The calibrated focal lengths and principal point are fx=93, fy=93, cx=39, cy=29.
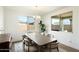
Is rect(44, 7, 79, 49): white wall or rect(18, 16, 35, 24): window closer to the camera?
rect(18, 16, 35, 24): window

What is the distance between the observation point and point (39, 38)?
1.78 metres

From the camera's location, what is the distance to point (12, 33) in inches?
63.9

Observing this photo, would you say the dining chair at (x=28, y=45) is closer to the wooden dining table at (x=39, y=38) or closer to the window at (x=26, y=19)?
the wooden dining table at (x=39, y=38)

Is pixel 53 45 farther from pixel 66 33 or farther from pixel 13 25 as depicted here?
pixel 13 25

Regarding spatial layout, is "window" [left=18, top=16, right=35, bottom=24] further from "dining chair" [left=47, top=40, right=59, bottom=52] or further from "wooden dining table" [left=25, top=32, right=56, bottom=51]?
"dining chair" [left=47, top=40, right=59, bottom=52]

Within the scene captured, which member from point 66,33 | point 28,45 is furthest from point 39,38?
point 66,33

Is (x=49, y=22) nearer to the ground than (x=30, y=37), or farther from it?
farther from it

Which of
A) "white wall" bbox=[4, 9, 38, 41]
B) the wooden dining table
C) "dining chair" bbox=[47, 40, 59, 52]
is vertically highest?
"white wall" bbox=[4, 9, 38, 41]

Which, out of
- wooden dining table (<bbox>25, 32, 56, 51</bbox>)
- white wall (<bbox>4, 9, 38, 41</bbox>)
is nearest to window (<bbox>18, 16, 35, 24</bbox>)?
white wall (<bbox>4, 9, 38, 41</bbox>)

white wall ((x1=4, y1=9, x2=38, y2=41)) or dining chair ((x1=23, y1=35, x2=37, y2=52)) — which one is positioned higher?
white wall ((x1=4, y1=9, x2=38, y2=41))

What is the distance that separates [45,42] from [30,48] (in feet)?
0.96

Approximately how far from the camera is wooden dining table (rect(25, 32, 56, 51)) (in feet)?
5.57
